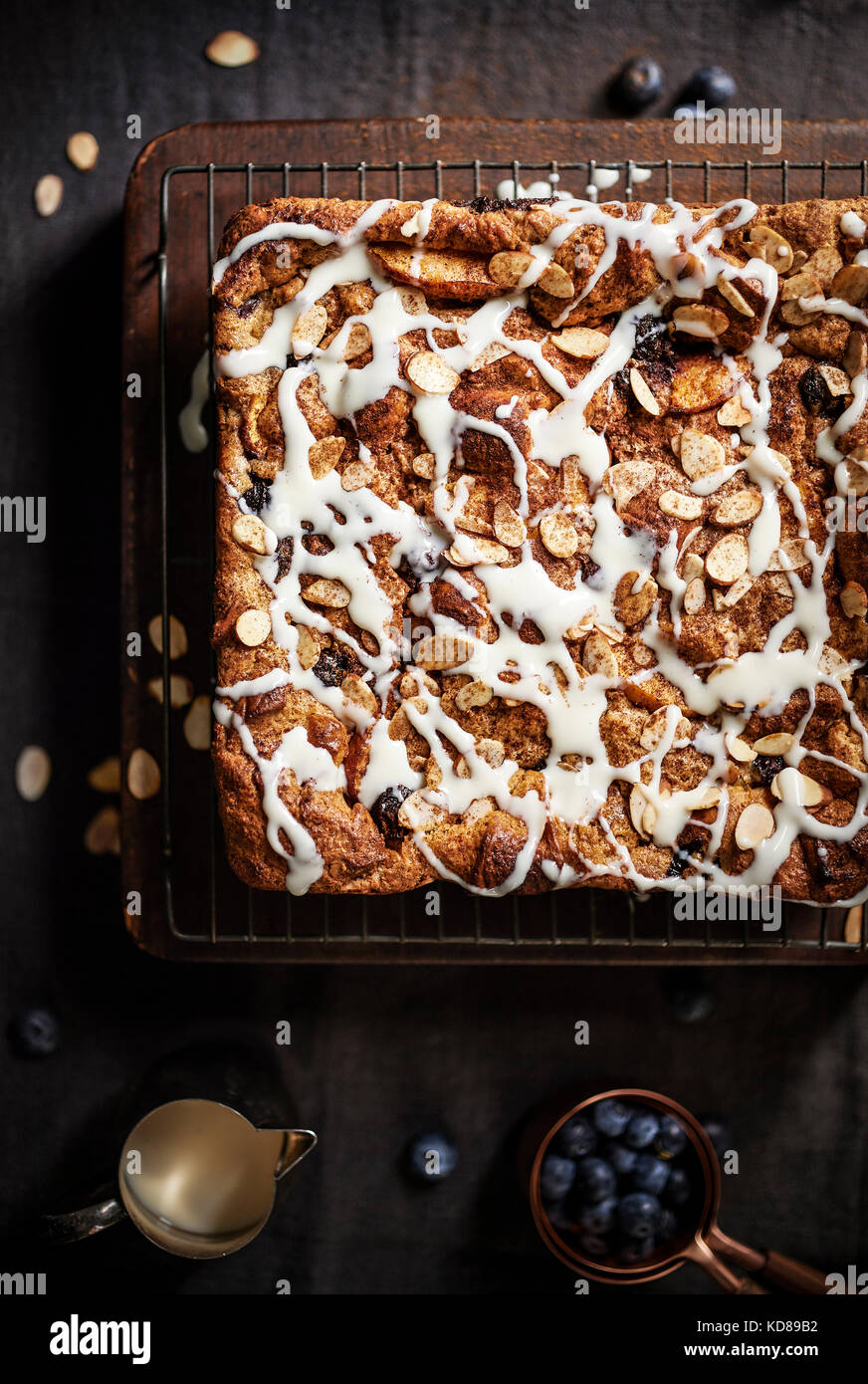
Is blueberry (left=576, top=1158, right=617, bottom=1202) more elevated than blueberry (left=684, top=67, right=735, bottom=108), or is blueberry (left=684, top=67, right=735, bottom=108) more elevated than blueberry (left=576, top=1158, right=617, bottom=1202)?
blueberry (left=684, top=67, right=735, bottom=108)

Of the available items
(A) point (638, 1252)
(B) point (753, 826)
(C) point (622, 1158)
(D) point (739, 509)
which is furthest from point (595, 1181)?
(D) point (739, 509)

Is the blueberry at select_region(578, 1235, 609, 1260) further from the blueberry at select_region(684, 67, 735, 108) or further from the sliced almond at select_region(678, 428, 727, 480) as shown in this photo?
the blueberry at select_region(684, 67, 735, 108)

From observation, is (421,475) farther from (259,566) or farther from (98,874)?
(98,874)

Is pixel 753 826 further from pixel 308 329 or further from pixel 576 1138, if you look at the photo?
pixel 308 329

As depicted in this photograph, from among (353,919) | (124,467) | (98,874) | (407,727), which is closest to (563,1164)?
(353,919)

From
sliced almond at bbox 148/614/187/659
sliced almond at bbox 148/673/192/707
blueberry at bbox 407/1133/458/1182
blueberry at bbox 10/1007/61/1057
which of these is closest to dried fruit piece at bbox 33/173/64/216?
sliced almond at bbox 148/614/187/659

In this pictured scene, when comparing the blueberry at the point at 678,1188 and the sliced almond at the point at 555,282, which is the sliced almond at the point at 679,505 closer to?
the sliced almond at the point at 555,282
